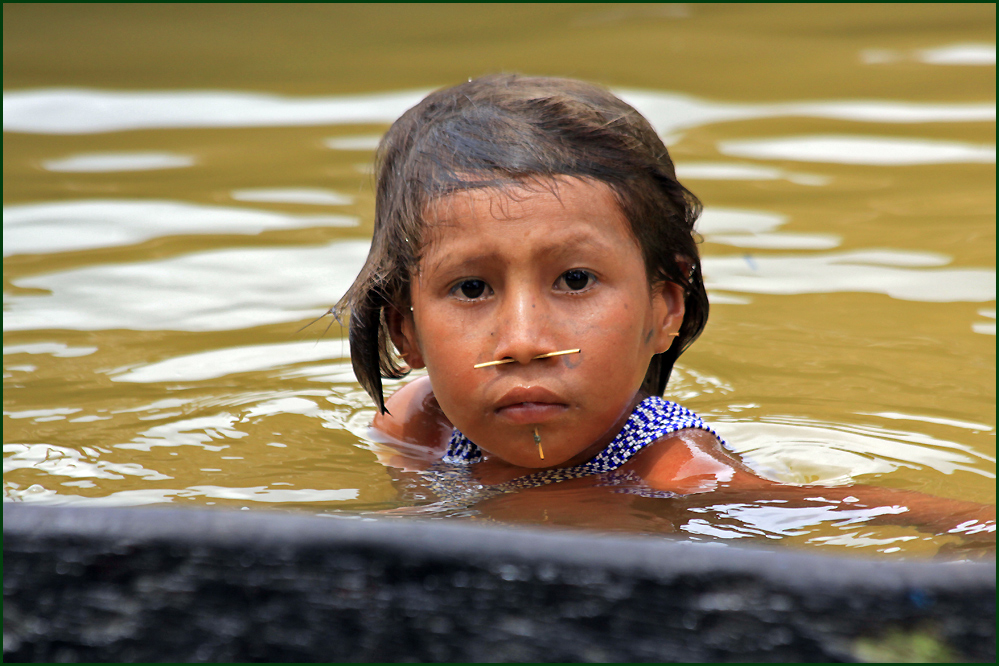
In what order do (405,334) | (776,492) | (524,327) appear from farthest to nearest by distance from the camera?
(405,334)
(776,492)
(524,327)

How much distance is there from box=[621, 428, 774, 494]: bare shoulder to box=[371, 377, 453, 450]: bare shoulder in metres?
0.67

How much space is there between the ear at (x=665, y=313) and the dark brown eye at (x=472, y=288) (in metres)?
0.43

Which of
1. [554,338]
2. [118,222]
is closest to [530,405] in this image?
[554,338]

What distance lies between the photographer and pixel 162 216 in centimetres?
481

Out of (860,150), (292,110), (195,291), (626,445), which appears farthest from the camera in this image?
(292,110)

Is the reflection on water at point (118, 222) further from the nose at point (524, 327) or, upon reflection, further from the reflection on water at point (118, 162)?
the nose at point (524, 327)

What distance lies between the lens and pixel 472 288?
2.31 m

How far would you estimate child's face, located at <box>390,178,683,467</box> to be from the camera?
2.22 meters

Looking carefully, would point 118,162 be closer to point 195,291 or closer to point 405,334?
point 195,291

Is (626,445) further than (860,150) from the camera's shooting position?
No

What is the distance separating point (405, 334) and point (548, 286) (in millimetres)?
525

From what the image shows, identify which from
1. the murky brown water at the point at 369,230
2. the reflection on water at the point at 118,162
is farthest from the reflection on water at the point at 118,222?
the reflection on water at the point at 118,162

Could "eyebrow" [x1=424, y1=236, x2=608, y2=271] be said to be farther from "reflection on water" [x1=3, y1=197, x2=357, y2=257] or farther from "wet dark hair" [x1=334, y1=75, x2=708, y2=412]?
"reflection on water" [x1=3, y1=197, x2=357, y2=257]

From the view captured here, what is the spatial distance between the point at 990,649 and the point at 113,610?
741mm
